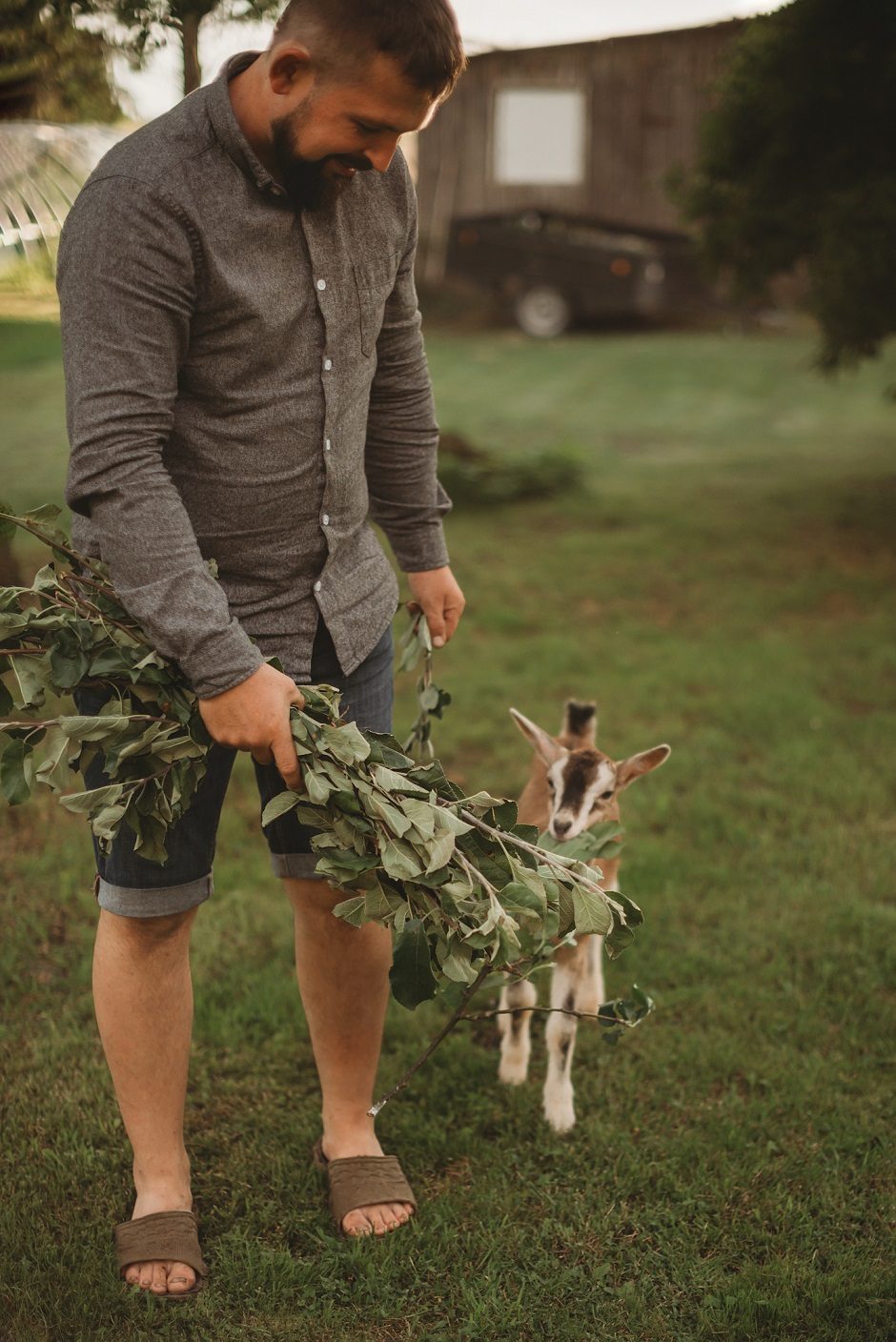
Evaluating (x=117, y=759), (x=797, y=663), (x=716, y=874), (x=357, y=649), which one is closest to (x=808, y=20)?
(x=797, y=663)

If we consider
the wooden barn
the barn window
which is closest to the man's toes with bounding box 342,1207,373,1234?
the wooden barn

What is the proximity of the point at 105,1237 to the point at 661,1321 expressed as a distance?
1.21 m

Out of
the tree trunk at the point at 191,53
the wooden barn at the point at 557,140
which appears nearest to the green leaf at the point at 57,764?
the tree trunk at the point at 191,53

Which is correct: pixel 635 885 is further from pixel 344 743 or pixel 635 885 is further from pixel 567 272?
pixel 567 272

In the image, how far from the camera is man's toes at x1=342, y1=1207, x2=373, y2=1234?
111 inches

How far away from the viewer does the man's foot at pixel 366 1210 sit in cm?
282

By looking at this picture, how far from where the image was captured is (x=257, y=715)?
88.3 inches

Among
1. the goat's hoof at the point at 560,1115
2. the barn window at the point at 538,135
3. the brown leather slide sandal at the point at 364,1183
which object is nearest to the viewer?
the brown leather slide sandal at the point at 364,1183

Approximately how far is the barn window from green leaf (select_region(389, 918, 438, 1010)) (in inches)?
784

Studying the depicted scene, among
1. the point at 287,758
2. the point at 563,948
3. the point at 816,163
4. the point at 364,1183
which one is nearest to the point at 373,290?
the point at 287,758

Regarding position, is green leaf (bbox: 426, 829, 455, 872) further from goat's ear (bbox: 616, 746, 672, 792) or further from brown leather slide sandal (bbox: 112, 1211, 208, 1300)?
goat's ear (bbox: 616, 746, 672, 792)

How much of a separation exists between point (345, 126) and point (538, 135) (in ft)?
64.6

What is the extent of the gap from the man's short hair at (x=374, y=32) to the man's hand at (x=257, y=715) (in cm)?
105

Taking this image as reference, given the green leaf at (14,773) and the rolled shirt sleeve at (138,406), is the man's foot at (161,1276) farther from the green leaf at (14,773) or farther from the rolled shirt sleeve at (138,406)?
the rolled shirt sleeve at (138,406)
